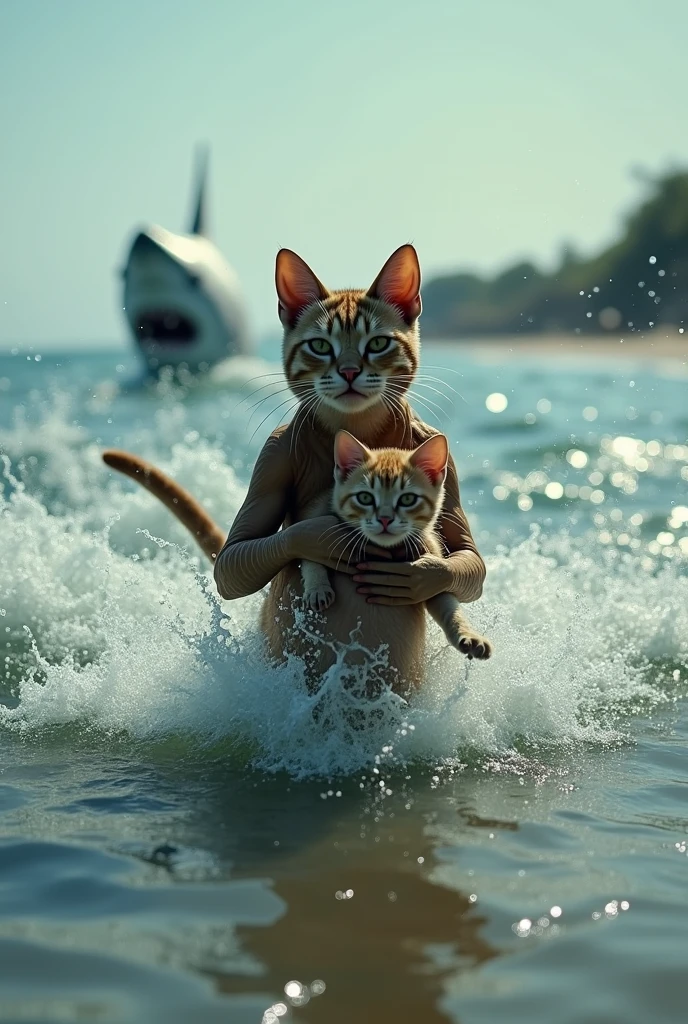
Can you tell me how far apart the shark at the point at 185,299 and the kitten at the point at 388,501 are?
72.8 feet

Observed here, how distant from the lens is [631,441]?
1377cm

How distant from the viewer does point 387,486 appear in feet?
12.6

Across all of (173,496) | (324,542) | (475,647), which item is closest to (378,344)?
(324,542)

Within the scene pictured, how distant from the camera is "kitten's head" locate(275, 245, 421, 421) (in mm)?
3906

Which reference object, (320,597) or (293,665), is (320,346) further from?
(293,665)

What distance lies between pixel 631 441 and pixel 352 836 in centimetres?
1102

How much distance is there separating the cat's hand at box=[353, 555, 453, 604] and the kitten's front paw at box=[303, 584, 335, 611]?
0.30 feet

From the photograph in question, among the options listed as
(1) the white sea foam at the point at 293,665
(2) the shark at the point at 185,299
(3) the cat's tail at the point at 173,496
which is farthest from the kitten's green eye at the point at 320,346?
(2) the shark at the point at 185,299

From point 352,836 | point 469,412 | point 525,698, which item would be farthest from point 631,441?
point 352,836

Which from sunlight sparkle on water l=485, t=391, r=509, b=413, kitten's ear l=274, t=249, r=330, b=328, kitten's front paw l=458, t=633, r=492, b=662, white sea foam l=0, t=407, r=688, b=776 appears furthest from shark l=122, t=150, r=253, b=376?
kitten's front paw l=458, t=633, r=492, b=662

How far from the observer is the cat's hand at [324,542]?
3.92 meters

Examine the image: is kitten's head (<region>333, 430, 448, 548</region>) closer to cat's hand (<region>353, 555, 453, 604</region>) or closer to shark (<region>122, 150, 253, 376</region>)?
cat's hand (<region>353, 555, 453, 604</region>)

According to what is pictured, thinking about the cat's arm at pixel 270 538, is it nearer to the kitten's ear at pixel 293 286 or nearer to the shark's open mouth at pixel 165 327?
the kitten's ear at pixel 293 286

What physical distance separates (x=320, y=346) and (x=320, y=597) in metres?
0.80
